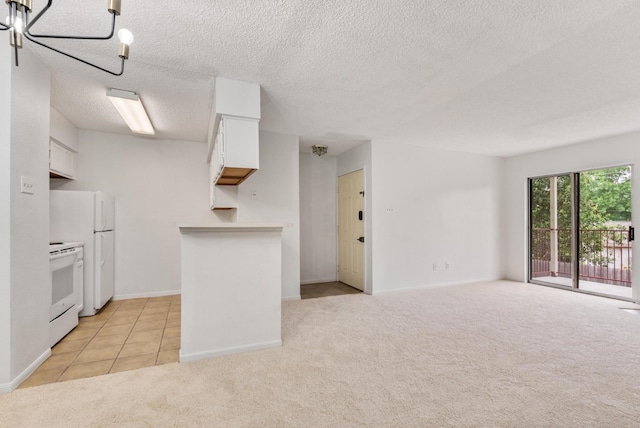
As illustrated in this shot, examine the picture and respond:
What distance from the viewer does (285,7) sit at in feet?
5.80

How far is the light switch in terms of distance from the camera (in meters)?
2.13

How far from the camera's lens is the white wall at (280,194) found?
419 centimetres

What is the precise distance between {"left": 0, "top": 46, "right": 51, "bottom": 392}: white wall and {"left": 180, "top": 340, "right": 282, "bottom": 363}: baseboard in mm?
1086

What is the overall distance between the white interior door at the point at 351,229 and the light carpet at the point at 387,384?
177cm

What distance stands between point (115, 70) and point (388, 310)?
3791 mm

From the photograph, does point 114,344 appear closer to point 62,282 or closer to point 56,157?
point 62,282

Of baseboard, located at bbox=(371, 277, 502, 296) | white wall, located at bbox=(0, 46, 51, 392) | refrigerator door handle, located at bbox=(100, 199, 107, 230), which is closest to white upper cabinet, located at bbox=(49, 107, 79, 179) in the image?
refrigerator door handle, located at bbox=(100, 199, 107, 230)

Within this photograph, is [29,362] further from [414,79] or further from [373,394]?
[414,79]

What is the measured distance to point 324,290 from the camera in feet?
16.2

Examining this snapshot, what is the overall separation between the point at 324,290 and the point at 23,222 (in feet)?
12.3

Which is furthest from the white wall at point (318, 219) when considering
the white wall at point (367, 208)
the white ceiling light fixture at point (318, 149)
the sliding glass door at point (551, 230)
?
the sliding glass door at point (551, 230)

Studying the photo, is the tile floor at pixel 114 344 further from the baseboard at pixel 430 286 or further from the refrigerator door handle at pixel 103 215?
the baseboard at pixel 430 286

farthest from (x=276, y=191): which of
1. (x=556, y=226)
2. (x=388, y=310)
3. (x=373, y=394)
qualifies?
(x=556, y=226)

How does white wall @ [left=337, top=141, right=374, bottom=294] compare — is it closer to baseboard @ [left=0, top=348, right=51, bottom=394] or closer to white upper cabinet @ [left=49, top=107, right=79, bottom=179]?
baseboard @ [left=0, top=348, right=51, bottom=394]
